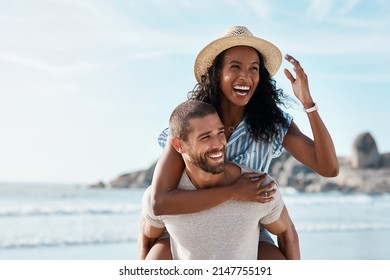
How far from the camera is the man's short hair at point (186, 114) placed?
9.13 ft

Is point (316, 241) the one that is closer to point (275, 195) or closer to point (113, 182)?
point (275, 195)

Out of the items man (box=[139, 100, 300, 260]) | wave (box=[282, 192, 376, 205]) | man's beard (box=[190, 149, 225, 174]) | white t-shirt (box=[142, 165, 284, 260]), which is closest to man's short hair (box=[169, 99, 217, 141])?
man (box=[139, 100, 300, 260])

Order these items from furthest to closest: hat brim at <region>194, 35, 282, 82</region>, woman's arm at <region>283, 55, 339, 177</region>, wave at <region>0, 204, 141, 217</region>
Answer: wave at <region>0, 204, 141, 217</region> → hat brim at <region>194, 35, 282, 82</region> → woman's arm at <region>283, 55, 339, 177</region>

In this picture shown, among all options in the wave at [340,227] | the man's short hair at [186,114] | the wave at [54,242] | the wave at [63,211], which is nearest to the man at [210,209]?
the man's short hair at [186,114]

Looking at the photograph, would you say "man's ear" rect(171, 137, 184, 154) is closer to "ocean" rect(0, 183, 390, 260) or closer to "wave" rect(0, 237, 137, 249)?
"ocean" rect(0, 183, 390, 260)

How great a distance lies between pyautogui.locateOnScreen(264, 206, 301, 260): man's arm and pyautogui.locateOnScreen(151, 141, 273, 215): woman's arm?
0.20m

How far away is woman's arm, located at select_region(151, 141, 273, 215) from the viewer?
2783 mm

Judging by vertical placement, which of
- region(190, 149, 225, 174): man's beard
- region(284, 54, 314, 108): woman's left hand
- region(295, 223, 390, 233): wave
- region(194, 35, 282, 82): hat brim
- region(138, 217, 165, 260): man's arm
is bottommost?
region(295, 223, 390, 233): wave

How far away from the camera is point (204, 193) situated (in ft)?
→ 9.14

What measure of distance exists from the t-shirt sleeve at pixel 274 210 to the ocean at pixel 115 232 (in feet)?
17.3

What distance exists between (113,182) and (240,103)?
2835 centimetres

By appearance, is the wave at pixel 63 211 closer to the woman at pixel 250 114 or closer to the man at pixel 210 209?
the woman at pixel 250 114

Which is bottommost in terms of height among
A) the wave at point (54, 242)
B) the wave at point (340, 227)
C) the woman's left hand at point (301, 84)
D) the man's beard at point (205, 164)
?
the wave at point (54, 242)
